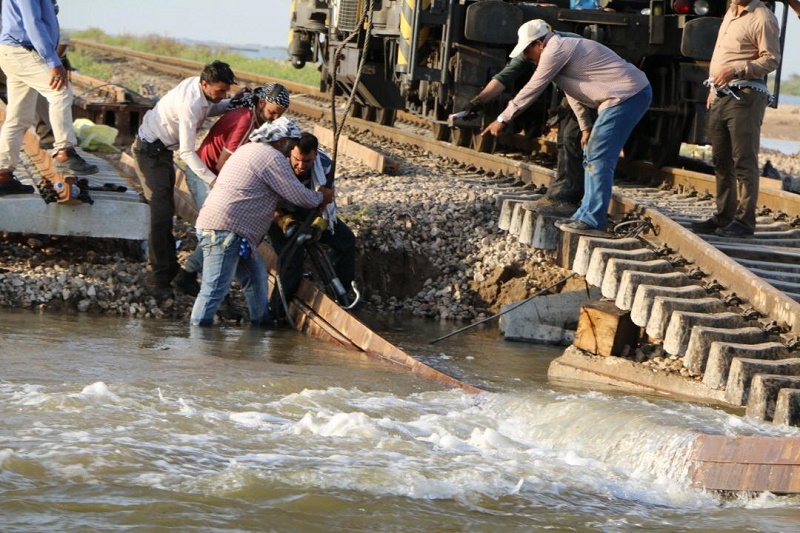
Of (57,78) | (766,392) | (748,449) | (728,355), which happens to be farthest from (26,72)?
(748,449)

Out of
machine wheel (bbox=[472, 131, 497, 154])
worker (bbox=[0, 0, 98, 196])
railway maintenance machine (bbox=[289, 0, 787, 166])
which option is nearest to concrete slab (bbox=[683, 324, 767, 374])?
worker (bbox=[0, 0, 98, 196])

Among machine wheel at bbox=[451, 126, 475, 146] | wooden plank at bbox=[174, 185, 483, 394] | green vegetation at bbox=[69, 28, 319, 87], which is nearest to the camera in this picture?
wooden plank at bbox=[174, 185, 483, 394]

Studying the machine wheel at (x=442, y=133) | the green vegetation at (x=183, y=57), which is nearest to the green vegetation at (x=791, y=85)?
the green vegetation at (x=183, y=57)

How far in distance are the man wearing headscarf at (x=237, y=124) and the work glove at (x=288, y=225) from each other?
1.88 ft

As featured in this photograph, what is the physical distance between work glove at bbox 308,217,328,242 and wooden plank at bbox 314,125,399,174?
3.98m

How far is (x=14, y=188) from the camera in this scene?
9852 millimetres

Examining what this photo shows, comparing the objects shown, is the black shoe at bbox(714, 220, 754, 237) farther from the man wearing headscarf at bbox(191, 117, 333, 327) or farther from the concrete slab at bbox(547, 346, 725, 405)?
the man wearing headscarf at bbox(191, 117, 333, 327)

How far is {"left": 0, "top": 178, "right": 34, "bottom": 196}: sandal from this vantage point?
32.1 ft

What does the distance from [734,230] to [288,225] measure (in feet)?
10.2

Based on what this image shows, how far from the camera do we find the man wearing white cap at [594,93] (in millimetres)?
8898

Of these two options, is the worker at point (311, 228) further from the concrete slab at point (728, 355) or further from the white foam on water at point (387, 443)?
the concrete slab at point (728, 355)

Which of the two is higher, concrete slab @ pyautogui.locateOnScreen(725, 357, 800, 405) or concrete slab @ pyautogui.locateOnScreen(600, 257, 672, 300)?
concrete slab @ pyautogui.locateOnScreen(600, 257, 672, 300)

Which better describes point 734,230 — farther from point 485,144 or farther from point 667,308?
point 485,144

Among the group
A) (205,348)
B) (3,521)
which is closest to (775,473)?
(3,521)
